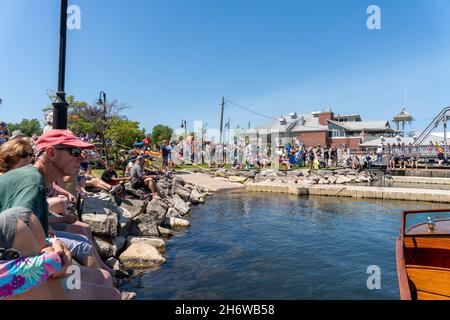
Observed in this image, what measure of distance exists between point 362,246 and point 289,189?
11900 millimetres

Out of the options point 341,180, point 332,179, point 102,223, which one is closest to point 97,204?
point 102,223

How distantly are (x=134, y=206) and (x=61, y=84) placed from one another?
4.93 meters

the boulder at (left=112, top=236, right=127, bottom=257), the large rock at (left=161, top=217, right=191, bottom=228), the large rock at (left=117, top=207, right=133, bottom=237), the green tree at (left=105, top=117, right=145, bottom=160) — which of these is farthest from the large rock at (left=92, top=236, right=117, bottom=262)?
the green tree at (left=105, top=117, right=145, bottom=160)

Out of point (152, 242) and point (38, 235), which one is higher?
point (38, 235)

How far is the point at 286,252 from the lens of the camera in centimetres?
870

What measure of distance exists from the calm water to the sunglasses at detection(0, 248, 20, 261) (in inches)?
155

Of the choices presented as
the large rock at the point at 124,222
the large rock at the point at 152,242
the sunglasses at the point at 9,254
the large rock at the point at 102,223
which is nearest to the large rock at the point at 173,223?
the large rock at the point at 124,222

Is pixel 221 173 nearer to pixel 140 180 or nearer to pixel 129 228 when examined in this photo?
pixel 140 180

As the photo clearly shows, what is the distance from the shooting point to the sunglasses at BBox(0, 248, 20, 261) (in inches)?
84.1

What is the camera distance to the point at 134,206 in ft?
32.7

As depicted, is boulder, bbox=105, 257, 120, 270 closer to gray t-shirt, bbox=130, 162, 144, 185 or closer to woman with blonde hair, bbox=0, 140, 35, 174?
woman with blonde hair, bbox=0, 140, 35, 174

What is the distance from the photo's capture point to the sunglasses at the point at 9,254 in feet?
7.01
